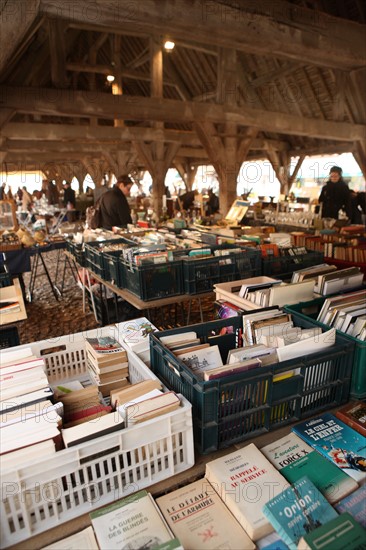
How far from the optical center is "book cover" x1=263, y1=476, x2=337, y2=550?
3.56ft

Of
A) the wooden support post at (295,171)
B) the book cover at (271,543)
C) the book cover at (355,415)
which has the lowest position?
the book cover at (271,543)

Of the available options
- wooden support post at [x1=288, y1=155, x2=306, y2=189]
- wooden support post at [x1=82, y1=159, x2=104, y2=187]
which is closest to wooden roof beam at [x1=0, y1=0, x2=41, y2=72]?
wooden support post at [x1=288, y1=155, x2=306, y2=189]

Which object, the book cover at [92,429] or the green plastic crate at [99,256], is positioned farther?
the green plastic crate at [99,256]

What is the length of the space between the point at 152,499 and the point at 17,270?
14.5 feet

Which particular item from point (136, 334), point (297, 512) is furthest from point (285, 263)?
point (297, 512)

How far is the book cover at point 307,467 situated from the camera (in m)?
1.25

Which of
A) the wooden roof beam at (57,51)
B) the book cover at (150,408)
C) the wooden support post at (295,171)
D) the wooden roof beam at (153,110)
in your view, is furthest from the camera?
the wooden support post at (295,171)

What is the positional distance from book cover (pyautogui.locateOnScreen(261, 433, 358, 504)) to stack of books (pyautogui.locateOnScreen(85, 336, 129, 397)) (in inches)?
30.8

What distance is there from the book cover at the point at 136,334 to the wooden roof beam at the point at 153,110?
370 cm

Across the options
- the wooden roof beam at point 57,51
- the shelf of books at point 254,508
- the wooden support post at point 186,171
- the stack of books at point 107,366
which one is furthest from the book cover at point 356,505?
Answer: the wooden support post at point 186,171

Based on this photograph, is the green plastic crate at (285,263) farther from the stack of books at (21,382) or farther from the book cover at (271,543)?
the book cover at (271,543)

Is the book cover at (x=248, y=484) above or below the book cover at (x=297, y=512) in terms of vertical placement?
below

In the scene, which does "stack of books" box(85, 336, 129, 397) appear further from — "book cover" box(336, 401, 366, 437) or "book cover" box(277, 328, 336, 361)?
"book cover" box(336, 401, 366, 437)

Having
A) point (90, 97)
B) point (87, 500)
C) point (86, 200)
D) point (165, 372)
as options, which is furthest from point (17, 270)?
point (86, 200)
